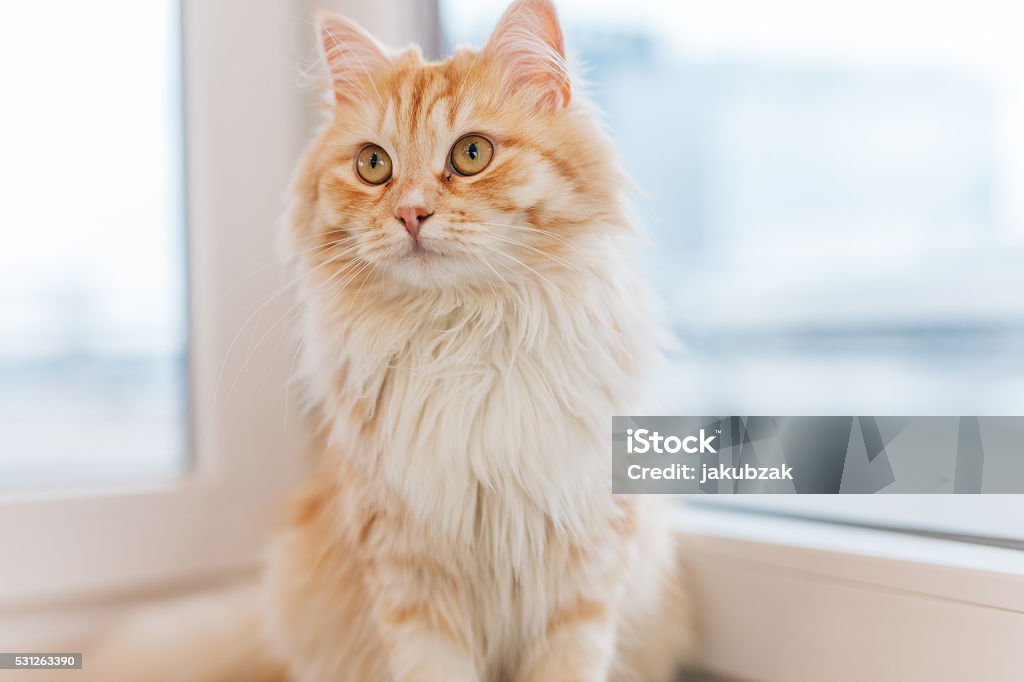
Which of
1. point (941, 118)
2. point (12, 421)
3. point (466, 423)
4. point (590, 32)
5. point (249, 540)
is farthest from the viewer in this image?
point (249, 540)

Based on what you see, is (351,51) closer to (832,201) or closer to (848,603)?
(832,201)

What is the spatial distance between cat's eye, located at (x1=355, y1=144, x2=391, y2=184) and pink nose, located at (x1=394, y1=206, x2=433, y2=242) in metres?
0.12

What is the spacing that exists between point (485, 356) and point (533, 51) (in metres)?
0.40

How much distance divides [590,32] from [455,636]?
1.14 meters

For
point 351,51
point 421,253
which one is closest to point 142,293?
point 351,51

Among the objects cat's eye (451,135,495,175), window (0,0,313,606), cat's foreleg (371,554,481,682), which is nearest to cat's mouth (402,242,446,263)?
cat's eye (451,135,495,175)

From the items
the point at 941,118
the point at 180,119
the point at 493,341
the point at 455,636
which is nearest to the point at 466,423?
the point at 493,341

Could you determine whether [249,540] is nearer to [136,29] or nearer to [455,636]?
[455,636]

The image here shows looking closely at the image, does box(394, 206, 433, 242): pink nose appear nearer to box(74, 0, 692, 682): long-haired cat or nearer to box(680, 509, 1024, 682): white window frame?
box(74, 0, 692, 682): long-haired cat

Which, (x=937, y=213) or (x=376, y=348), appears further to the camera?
(x=937, y=213)

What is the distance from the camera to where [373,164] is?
44.2 inches

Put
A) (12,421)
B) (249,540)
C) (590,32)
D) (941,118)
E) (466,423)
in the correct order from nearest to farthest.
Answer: (466,423) → (941,118) → (12,421) → (590,32) → (249,540)

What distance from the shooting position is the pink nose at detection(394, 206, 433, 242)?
39.4 inches

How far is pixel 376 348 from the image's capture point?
1104 millimetres
